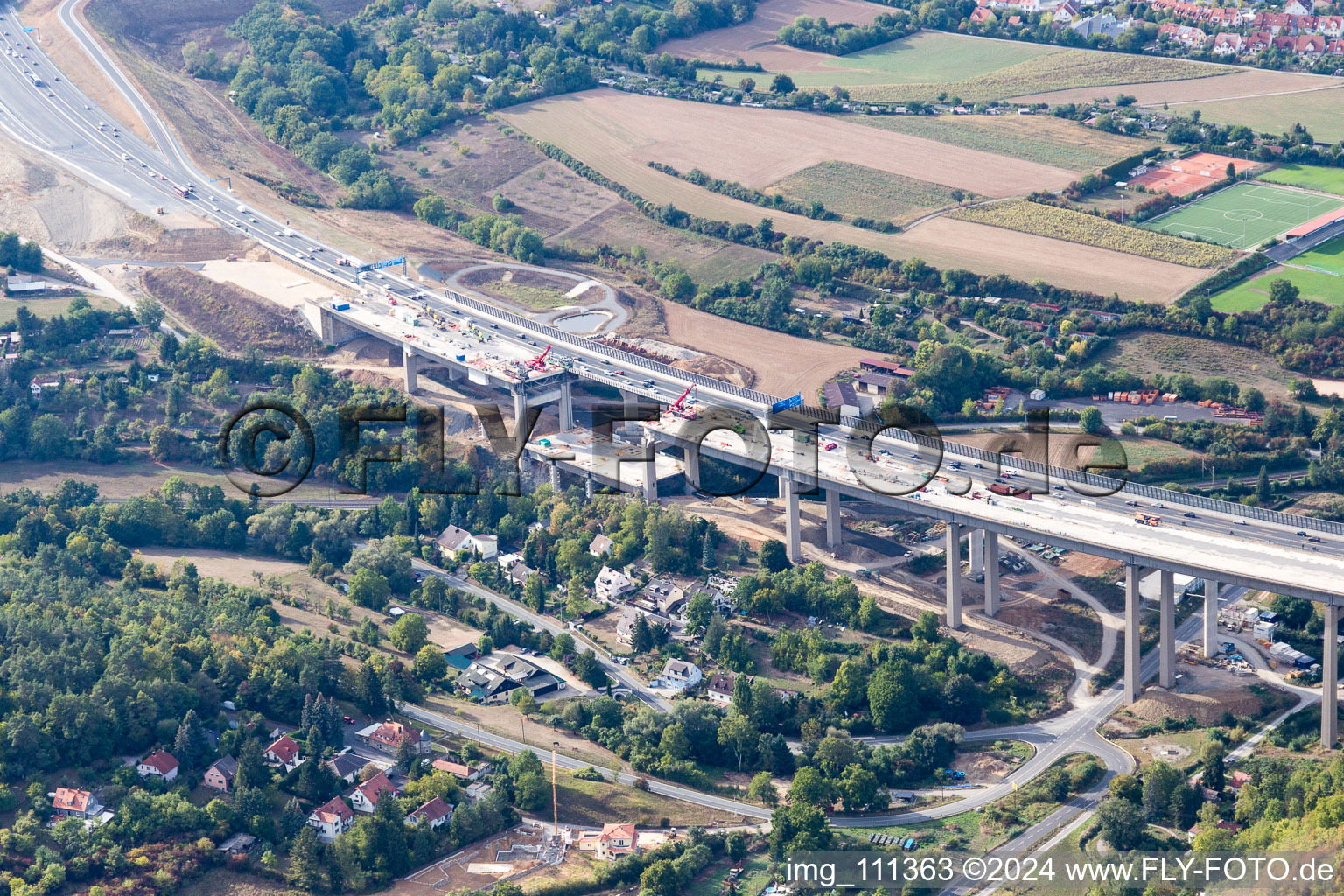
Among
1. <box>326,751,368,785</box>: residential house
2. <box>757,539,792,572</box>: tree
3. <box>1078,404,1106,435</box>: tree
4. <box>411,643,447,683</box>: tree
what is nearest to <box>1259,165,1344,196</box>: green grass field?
<box>1078,404,1106,435</box>: tree

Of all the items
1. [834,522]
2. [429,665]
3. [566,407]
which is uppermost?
[566,407]

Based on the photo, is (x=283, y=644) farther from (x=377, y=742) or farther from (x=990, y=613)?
(x=990, y=613)

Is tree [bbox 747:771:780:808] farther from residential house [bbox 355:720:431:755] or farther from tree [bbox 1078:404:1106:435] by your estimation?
tree [bbox 1078:404:1106:435]

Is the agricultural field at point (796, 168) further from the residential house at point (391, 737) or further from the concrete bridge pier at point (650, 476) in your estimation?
the residential house at point (391, 737)

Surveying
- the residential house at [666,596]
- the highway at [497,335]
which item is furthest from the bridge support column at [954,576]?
the residential house at [666,596]

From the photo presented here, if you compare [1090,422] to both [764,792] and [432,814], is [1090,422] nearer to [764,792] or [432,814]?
[764,792]

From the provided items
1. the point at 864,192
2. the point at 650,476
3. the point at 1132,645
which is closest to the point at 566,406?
the point at 650,476

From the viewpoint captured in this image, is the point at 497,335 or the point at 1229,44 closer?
the point at 497,335

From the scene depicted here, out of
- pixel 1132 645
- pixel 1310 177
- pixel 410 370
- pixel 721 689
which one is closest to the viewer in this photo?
pixel 1132 645
